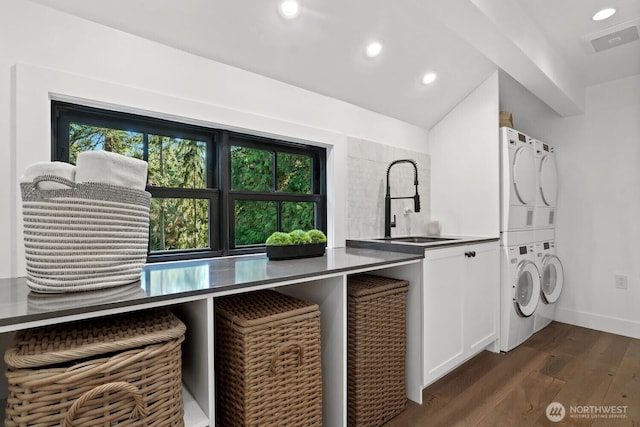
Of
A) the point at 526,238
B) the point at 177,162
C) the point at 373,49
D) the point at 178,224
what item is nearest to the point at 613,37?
the point at 526,238

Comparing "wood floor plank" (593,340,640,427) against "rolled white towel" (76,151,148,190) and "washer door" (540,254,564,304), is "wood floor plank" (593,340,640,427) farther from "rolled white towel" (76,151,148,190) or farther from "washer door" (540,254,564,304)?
"rolled white towel" (76,151,148,190)

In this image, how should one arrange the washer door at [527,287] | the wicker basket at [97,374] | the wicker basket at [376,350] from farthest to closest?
the washer door at [527,287]
the wicker basket at [376,350]
the wicker basket at [97,374]

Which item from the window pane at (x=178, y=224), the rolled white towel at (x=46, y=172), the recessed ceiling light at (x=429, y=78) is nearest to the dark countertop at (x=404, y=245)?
the window pane at (x=178, y=224)

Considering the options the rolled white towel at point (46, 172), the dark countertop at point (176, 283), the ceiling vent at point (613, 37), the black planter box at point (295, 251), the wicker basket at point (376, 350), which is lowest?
the wicker basket at point (376, 350)

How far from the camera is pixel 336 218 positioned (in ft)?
7.88

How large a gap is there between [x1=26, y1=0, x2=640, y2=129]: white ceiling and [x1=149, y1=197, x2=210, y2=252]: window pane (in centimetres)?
81

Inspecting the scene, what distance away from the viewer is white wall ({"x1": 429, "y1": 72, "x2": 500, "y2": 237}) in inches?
111

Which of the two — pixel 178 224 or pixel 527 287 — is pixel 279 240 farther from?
pixel 527 287

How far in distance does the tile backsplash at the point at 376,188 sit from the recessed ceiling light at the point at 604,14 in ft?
4.86

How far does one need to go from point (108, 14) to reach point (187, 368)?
5.05 feet

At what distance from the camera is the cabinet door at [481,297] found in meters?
2.39

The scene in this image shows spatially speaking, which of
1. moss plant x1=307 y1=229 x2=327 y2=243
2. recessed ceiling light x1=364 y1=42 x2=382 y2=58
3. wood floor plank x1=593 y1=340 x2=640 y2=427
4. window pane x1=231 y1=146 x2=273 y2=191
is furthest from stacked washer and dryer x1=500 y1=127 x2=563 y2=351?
window pane x1=231 y1=146 x2=273 y2=191

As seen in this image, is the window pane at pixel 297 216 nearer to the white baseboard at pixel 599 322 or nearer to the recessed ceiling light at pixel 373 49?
the recessed ceiling light at pixel 373 49

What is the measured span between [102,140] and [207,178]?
549 mm
